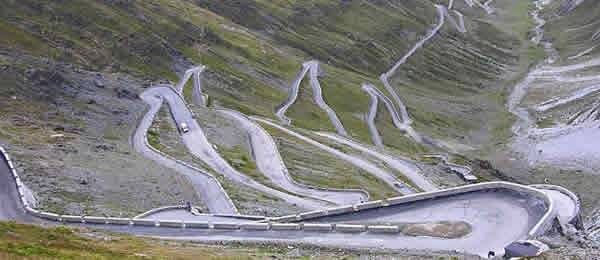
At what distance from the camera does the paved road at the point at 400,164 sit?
90394 mm

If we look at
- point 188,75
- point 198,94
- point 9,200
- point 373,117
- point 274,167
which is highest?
point 373,117

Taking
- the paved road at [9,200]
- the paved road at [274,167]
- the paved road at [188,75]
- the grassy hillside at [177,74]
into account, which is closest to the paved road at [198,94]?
the paved road at [188,75]

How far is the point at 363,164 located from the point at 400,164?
6.64 m

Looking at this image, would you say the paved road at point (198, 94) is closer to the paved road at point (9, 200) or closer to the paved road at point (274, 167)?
the paved road at point (274, 167)

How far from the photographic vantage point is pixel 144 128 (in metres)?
96.6

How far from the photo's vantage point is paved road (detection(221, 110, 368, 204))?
2926 inches

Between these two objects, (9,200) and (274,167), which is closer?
(9,200)

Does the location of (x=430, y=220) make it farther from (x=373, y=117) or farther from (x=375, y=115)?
(x=375, y=115)

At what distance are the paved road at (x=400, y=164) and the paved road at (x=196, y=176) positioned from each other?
1202 inches

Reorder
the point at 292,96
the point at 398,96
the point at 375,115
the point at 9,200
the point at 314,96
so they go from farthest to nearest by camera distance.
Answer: the point at 398,96, the point at 314,96, the point at 375,115, the point at 292,96, the point at 9,200

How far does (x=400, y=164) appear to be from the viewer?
99062 millimetres

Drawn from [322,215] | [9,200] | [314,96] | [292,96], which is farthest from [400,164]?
[9,200]

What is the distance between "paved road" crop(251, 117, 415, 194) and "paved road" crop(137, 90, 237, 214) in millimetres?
23288

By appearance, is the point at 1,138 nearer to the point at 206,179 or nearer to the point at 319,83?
the point at 206,179
